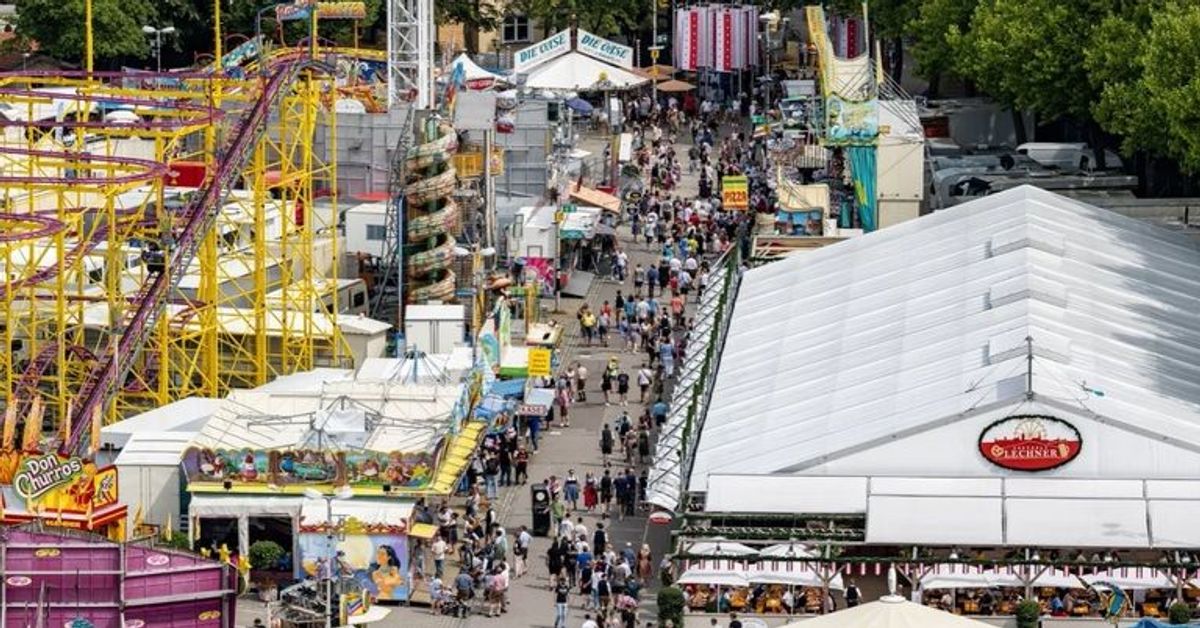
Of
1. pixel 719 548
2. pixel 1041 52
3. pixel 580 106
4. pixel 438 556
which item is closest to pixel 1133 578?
pixel 719 548

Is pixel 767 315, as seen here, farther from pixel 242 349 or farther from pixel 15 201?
pixel 15 201

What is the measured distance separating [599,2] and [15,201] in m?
58.2

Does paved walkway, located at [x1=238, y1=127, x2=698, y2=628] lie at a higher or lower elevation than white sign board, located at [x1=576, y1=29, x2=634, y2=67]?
lower

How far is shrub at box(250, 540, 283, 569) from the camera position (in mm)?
71812

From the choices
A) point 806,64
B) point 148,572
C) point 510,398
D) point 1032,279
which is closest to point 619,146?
point 806,64

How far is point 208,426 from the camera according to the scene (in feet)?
246

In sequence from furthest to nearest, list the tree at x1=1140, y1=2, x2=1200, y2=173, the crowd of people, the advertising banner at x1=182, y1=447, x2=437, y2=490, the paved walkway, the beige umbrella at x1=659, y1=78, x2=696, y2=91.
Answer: the beige umbrella at x1=659, y1=78, x2=696, y2=91
the tree at x1=1140, y1=2, x2=1200, y2=173
the advertising banner at x1=182, y1=447, x2=437, y2=490
the crowd of people
the paved walkway

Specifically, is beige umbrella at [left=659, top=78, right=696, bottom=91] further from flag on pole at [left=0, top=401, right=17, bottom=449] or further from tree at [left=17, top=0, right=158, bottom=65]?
flag on pole at [left=0, top=401, right=17, bottom=449]

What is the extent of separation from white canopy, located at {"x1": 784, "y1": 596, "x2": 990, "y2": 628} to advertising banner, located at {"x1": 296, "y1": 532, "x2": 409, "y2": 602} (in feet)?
53.6

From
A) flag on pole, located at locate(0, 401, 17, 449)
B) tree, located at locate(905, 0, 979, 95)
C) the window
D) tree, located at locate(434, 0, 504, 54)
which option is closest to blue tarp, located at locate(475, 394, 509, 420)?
flag on pole, located at locate(0, 401, 17, 449)

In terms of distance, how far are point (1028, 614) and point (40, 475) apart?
18057 millimetres

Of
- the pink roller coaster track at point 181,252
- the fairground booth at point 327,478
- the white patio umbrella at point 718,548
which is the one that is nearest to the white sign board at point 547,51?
the pink roller coaster track at point 181,252

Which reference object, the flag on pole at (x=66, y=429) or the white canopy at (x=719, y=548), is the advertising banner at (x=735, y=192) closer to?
the flag on pole at (x=66, y=429)

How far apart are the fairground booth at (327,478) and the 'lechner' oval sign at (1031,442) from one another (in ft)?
38.1
